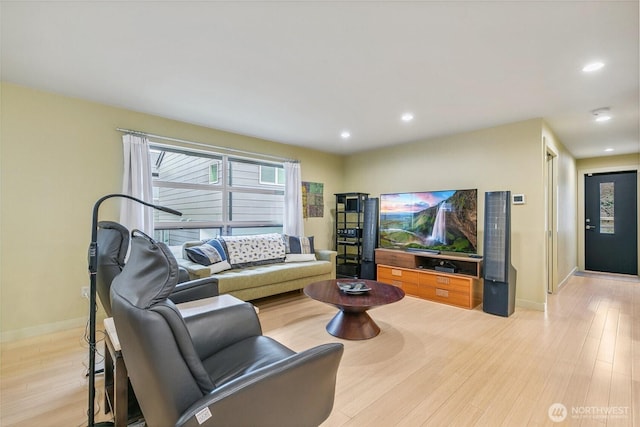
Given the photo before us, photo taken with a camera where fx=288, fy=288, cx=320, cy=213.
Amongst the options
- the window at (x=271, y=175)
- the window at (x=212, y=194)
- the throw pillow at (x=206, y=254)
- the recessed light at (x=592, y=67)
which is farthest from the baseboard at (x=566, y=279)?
the throw pillow at (x=206, y=254)

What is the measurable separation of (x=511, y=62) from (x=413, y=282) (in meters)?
2.89

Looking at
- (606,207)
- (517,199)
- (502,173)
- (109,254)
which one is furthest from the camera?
(606,207)

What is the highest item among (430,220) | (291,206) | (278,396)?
(291,206)

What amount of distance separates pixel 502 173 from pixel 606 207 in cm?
377

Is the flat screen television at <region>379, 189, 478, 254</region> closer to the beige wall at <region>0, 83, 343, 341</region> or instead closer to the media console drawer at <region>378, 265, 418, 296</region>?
the media console drawer at <region>378, 265, 418, 296</region>

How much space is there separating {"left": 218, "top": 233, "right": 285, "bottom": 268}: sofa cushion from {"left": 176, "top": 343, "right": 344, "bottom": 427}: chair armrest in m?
2.77

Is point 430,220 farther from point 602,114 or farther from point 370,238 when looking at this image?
point 602,114

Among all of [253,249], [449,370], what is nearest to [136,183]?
[253,249]

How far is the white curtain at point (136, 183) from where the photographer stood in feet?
10.7

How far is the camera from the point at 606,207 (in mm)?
5691

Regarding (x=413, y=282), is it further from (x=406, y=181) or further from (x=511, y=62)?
(x=511, y=62)

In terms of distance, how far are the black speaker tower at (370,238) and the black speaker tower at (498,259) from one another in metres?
1.69

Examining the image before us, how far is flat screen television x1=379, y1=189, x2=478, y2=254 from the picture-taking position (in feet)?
13.0

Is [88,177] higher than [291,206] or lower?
higher
